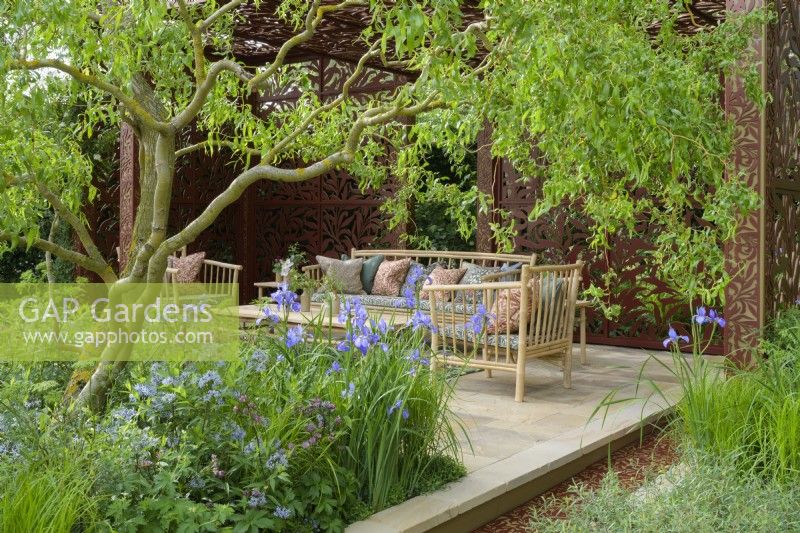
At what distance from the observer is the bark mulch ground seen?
137 inches

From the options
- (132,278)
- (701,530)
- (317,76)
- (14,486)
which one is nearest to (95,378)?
(132,278)

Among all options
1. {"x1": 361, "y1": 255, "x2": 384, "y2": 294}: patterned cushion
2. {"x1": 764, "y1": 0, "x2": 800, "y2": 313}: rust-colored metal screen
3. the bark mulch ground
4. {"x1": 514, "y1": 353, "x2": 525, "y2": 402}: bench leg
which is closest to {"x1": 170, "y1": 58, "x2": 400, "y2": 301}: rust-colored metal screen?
{"x1": 361, "y1": 255, "x2": 384, "y2": 294}: patterned cushion

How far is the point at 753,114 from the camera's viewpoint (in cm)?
484

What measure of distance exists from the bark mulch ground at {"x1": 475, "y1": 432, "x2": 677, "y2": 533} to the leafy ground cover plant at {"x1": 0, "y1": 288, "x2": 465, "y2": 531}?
29cm

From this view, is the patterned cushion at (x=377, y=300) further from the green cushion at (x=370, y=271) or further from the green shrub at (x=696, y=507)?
the green shrub at (x=696, y=507)

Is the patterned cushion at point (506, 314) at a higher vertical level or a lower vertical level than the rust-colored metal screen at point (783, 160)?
lower

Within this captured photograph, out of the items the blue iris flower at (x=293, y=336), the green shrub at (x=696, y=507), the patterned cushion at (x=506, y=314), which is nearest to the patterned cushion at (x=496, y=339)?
the patterned cushion at (x=506, y=314)

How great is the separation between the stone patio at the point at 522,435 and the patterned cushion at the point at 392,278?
204 centimetres

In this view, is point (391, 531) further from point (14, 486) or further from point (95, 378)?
point (95, 378)

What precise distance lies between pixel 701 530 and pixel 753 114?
2778 millimetres

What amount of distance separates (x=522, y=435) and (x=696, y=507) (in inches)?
60.1

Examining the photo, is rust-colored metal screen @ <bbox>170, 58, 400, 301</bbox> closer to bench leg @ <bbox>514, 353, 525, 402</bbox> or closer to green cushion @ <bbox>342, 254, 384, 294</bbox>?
green cushion @ <bbox>342, 254, 384, 294</bbox>

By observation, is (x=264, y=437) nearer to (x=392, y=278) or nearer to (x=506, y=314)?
(x=506, y=314)

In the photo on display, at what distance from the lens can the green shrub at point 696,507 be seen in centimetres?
299
